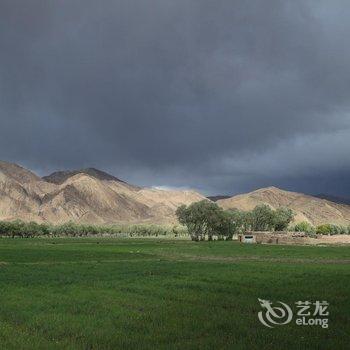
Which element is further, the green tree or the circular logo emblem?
the green tree

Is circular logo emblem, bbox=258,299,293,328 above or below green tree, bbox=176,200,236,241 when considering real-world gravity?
below

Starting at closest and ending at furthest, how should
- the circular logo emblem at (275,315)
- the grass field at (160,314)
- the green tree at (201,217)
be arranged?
the grass field at (160,314) → the circular logo emblem at (275,315) → the green tree at (201,217)

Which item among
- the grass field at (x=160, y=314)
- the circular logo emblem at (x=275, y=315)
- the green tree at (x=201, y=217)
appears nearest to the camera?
the grass field at (x=160, y=314)

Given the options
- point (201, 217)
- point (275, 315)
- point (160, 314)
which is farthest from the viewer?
point (201, 217)

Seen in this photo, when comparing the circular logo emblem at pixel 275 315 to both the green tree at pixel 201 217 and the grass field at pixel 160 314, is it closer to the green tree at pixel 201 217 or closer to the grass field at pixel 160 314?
the grass field at pixel 160 314

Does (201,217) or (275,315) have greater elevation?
(201,217)

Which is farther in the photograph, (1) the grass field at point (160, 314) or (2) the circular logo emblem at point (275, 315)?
(2) the circular logo emblem at point (275, 315)

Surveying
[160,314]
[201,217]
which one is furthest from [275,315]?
[201,217]

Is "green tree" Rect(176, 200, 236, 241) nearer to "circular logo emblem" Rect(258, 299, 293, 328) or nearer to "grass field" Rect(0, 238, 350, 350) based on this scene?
"grass field" Rect(0, 238, 350, 350)

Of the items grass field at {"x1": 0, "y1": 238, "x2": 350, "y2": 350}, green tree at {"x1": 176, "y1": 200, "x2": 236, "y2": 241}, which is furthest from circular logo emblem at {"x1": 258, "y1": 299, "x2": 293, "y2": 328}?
green tree at {"x1": 176, "y1": 200, "x2": 236, "y2": 241}

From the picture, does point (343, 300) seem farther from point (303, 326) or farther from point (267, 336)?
point (267, 336)

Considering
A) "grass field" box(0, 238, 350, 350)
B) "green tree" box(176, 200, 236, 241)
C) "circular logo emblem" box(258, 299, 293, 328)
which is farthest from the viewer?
"green tree" box(176, 200, 236, 241)

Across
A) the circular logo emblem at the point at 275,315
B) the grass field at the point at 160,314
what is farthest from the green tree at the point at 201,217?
the circular logo emblem at the point at 275,315

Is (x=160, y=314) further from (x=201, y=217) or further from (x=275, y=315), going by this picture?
(x=201, y=217)
